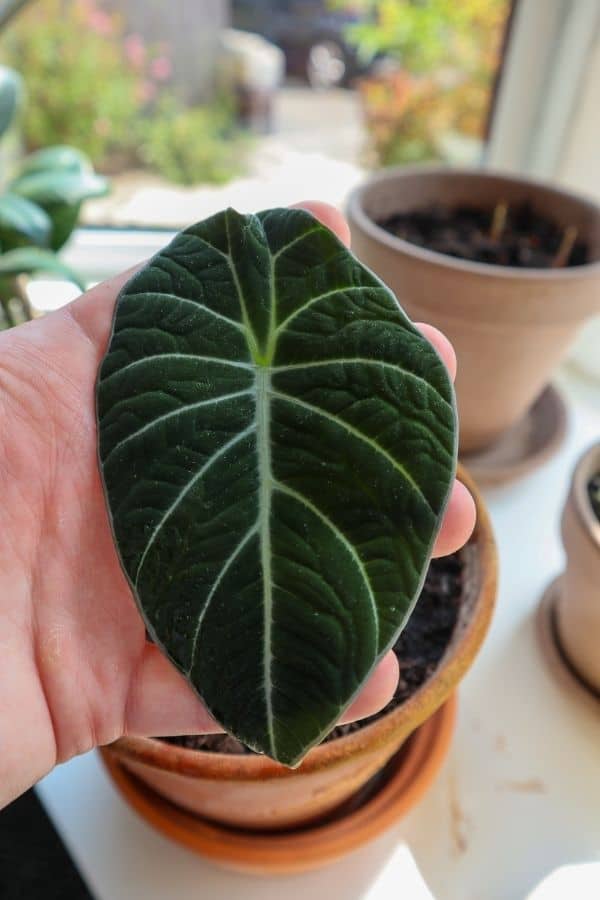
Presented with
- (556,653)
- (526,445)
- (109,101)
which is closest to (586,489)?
(556,653)

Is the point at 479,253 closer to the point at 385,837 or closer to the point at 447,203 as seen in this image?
the point at 447,203

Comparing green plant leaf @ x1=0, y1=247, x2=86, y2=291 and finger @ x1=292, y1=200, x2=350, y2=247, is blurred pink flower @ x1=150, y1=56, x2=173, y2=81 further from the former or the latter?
finger @ x1=292, y1=200, x2=350, y2=247

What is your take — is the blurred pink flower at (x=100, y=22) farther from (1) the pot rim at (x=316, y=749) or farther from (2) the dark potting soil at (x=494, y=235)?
(1) the pot rim at (x=316, y=749)

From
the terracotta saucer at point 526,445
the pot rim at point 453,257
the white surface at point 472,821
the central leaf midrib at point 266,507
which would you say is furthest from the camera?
the terracotta saucer at point 526,445

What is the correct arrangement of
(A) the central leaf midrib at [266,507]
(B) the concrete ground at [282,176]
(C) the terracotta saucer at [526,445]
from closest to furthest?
1. (A) the central leaf midrib at [266,507]
2. (C) the terracotta saucer at [526,445]
3. (B) the concrete ground at [282,176]

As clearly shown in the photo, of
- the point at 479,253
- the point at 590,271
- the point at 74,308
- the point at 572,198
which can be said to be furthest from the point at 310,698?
the point at 572,198

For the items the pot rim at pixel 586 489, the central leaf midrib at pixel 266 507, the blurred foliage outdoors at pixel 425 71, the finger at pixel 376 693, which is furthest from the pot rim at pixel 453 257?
the finger at pixel 376 693

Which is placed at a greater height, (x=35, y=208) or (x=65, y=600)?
(x=35, y=208)

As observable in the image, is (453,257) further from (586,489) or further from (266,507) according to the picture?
(266,507)
